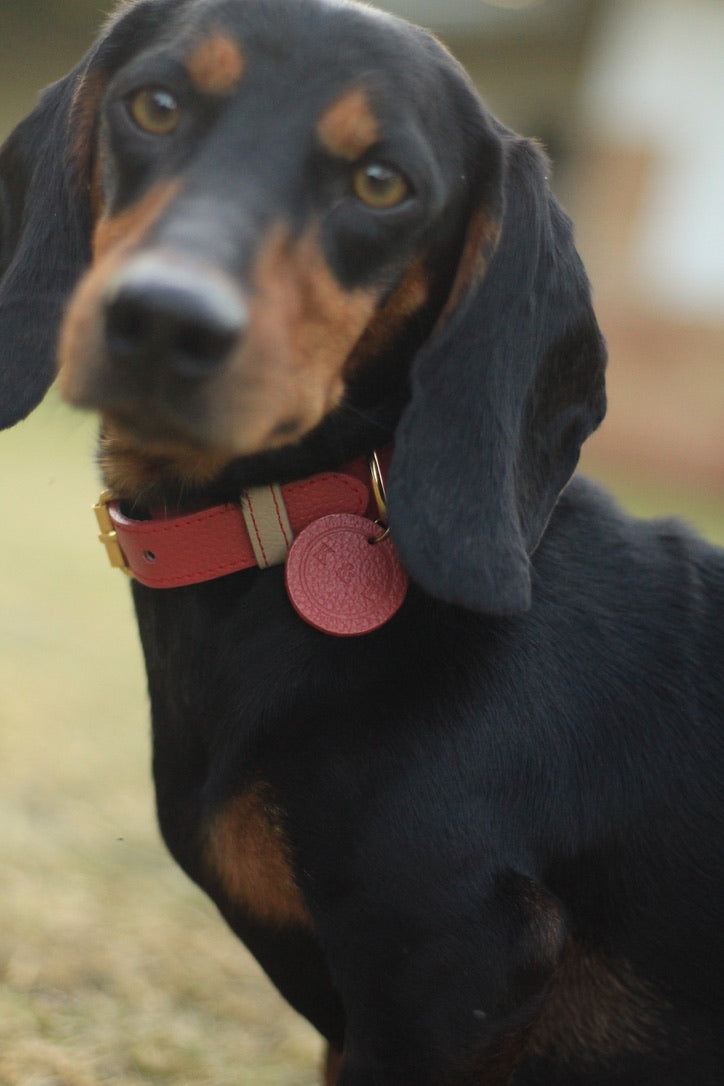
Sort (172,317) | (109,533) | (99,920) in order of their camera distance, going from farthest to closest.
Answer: (99,920) < (109,533) < (172,317)

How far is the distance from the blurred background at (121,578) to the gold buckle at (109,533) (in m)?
0.18

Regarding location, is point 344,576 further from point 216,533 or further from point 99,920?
point 99,920

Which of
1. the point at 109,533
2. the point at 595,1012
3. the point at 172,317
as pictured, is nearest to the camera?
the point at 172,317

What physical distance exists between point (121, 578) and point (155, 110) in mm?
5012

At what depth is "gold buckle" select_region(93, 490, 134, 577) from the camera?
226 centimetres

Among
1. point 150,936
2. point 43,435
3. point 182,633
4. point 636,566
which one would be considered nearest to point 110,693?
point 150,936

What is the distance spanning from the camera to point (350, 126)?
1.98 m

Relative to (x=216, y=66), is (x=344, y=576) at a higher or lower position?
lower

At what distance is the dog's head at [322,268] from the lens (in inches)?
70.7

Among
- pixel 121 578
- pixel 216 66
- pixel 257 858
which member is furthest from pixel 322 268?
pixel 121 578

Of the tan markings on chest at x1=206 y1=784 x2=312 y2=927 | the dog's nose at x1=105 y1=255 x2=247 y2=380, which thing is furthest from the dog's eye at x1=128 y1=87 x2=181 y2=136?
the tan markings on chest at x1=206 y1=784 x2=312 y2=927

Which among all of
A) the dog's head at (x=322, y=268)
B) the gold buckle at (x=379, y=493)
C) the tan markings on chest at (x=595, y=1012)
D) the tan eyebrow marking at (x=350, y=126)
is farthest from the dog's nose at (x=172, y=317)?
the tan markings on chest at (x=595, y=1012)

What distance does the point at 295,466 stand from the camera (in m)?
2.15

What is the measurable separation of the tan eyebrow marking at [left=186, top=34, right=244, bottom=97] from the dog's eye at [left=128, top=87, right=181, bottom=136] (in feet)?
0.20
